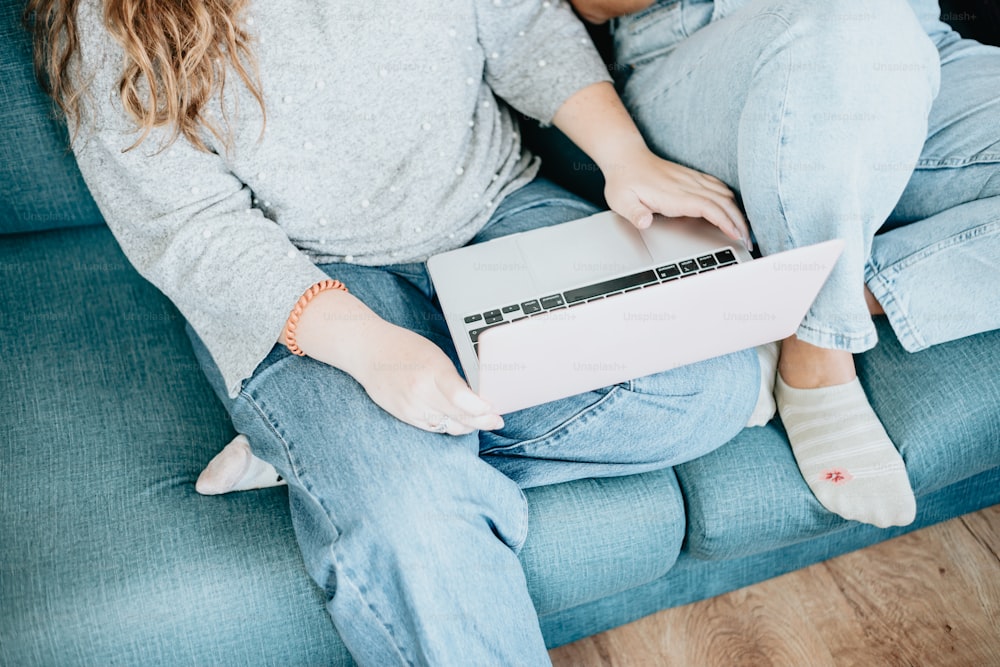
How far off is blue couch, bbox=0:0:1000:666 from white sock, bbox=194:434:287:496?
2 centimetres

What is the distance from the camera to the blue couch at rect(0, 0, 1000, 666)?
2.68ft

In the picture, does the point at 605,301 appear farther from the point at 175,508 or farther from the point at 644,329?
the point at 175,508

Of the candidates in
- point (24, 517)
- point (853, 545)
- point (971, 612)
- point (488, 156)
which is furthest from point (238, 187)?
point (971, 612)

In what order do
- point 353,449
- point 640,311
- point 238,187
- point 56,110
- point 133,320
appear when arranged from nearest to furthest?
point 640,311, point 353,449, point 238,187, point 56,110, point 133,320

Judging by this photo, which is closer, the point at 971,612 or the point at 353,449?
the point at 353,449

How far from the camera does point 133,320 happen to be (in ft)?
3.59

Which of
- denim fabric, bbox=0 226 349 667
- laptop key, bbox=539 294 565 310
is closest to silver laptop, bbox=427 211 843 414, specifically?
laptop key, bbox=539 294 565 310

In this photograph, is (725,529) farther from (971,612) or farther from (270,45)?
(270,45)

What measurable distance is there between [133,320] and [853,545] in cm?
116

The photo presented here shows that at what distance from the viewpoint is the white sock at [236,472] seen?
88cm

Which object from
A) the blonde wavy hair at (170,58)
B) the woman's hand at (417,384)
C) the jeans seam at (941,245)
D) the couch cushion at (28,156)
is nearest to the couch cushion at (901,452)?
the jeans seam at (941,245)

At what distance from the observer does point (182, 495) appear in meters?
0.89

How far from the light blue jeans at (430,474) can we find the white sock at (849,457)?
0.12 meters

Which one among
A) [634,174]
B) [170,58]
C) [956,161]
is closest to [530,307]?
[634,174]
